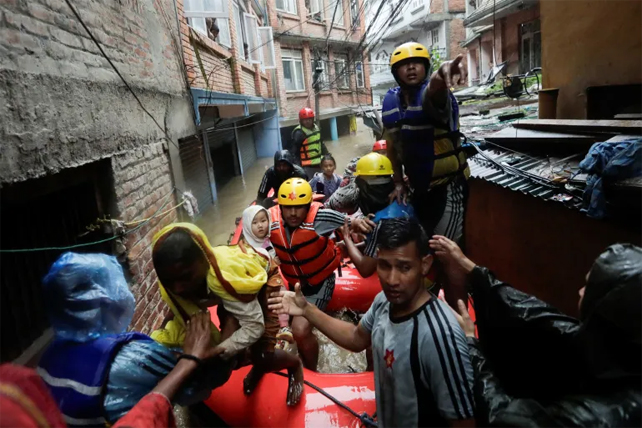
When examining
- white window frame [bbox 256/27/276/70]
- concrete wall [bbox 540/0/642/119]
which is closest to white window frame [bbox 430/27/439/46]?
white window frame [bbox 256/27/276/70]

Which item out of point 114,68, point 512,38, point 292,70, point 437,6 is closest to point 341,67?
point 292,70

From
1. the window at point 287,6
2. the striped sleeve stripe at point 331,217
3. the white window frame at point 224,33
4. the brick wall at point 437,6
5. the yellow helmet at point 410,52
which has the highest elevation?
the window at point 287,6

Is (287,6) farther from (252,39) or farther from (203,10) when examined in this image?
(203,10)

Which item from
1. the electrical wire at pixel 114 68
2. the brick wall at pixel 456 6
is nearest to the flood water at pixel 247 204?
the electrical wire at pixel 114 68

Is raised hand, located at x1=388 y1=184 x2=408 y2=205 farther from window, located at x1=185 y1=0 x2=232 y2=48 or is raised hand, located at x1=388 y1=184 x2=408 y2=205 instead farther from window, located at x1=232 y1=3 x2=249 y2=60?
window, located at x1=232 y1=3 x2=249 y2=60

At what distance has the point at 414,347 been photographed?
150 cm

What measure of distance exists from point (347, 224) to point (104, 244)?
227 cm

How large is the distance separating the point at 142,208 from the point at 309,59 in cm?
1840

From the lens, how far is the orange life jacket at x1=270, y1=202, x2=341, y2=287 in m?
3.44

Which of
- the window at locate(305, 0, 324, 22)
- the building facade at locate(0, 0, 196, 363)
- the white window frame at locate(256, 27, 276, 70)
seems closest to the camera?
the building facade at locate(0, 0, 196, 363)

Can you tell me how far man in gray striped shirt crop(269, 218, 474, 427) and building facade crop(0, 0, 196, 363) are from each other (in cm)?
172

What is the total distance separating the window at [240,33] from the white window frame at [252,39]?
0.67 ft

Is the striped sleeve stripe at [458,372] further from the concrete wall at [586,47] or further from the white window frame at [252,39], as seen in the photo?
the white window frame at [252,39]

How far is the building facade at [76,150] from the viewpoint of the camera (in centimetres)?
216
